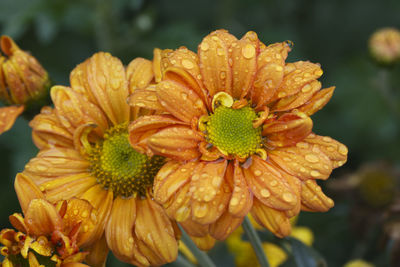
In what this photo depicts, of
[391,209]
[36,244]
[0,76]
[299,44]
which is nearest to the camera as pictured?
[36,244]

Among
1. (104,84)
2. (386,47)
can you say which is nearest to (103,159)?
(104,84)

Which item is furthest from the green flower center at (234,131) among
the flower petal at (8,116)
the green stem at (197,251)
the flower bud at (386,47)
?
the flower bud at (386,47)

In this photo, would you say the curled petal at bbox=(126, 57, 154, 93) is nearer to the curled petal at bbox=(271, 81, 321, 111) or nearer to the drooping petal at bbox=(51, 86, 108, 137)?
the drooping petal at bbox=(51, 86, 108, 137)

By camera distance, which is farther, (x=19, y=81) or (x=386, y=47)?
(x=386, y=47)

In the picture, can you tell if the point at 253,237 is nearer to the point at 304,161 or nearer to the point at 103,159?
the point at 304,161

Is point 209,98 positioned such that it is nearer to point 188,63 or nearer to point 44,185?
point 188,63

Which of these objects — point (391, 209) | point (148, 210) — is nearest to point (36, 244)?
point (148, 210)
